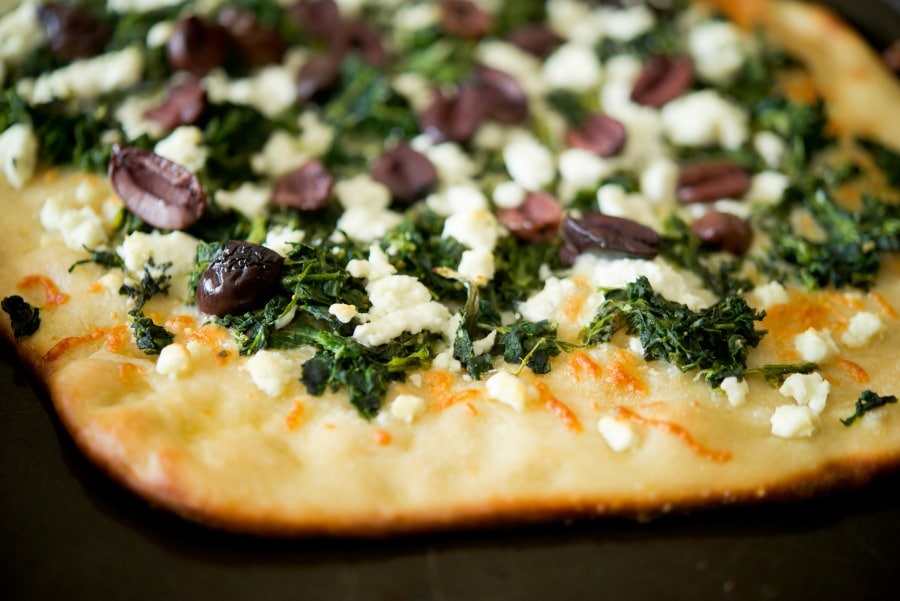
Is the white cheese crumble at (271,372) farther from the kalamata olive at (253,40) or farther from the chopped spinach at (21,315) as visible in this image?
the kalamata olive at (253,40)

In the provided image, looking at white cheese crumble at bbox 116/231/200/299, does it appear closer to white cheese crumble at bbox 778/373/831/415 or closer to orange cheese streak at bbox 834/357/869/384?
white cheese crumble at bbox 778/373/831/415

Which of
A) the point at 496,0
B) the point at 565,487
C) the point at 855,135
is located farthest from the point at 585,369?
A: the point at 496,0

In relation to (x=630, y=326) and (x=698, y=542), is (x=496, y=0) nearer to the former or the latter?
(x=630, y=326)

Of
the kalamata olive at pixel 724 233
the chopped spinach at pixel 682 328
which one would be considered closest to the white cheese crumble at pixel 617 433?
the chopped spinach at pixel 682 328

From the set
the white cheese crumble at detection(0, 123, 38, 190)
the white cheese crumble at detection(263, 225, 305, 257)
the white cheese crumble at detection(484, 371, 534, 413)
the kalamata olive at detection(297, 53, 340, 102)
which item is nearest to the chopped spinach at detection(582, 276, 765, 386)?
the white cheese crumble at detection(484, 371, 534, 413)

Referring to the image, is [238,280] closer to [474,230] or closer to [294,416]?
[294,416]

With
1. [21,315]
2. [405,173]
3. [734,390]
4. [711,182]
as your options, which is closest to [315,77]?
[405,173]
